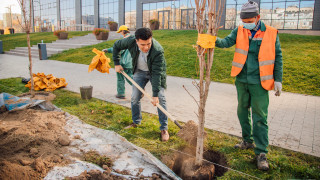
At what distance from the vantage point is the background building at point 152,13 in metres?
21.6

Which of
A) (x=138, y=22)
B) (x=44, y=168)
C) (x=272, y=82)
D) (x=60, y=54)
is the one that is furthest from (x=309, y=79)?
(x=138, y=22)

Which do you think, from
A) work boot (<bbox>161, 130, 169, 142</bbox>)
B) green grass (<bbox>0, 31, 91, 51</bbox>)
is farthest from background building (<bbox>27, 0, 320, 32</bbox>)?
work boot (<bbox>161, 130, 169, 142</bbox>)

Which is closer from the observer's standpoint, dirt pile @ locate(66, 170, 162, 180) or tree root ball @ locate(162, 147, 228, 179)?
dirt pile @ locate(66, 170, 162, 180)

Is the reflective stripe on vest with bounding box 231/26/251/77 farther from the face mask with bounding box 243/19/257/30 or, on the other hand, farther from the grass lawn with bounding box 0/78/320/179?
the grass lawn with bounding box 0/78/320/179

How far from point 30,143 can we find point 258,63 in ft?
10.8

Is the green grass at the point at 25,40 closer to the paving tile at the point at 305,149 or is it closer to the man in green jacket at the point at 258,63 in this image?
the man in green jacket at the point at 258,63

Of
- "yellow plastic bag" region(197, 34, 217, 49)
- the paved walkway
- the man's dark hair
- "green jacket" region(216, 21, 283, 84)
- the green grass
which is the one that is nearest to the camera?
"yellow plastic bag" region(197, 34, 217, 49)

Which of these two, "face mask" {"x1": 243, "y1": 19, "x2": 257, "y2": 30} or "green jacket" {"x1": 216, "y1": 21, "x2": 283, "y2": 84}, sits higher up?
"face mask" {"x1": 243, "y1": 19, "x2": 257, "y2": 30}

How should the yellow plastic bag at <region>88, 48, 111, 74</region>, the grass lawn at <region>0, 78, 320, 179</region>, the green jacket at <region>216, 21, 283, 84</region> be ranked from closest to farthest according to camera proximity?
the grass lawn at <region>0, 78, 320, 179</region> < the green jacket at <region>216, 21, 283, 84</region> < the yellow plastic bag at <region>88, 48, 111, 74</region>

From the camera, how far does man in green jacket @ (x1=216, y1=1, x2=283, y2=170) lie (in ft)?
9.84

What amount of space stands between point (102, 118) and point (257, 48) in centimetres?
315

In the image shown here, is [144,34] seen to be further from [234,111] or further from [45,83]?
[45,83]

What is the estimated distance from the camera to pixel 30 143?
3.38 meters

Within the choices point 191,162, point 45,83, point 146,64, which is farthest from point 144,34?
point 45,83
